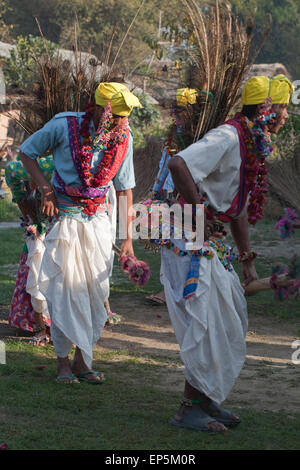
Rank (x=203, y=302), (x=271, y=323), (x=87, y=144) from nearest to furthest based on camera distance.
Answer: (x=203, y=302) → (x=87, y=144) → (x=271, y=323)

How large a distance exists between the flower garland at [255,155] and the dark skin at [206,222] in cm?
10

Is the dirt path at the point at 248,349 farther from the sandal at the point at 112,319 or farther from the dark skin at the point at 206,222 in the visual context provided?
the dark skin at the point at 206,222

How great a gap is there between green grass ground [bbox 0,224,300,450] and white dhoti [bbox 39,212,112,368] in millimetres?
354

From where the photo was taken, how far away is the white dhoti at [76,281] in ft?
16.6

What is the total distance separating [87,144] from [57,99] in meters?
1.18

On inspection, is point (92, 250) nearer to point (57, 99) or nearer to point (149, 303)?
point (57, 99)

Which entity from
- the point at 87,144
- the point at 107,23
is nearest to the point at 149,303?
the point at 87,144

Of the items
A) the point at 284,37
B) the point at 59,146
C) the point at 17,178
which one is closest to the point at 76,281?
the point at 59,146

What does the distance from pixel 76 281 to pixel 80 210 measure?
503mm

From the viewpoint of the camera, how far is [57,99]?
602cm

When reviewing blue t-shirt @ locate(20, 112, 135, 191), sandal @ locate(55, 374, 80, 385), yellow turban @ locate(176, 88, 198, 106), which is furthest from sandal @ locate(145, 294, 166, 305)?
yellow turban @ locate(176, 88, 198, 106)

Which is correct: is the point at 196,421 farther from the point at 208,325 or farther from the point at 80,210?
the point at 80,210

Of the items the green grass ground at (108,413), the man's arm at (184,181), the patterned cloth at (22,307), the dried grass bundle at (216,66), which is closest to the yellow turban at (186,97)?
the dried grass bundle at (216,66)

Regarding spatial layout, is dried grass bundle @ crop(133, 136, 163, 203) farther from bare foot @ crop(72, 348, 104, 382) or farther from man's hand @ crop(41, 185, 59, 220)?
man's hand @ crop(41, 185, 59, 220)
